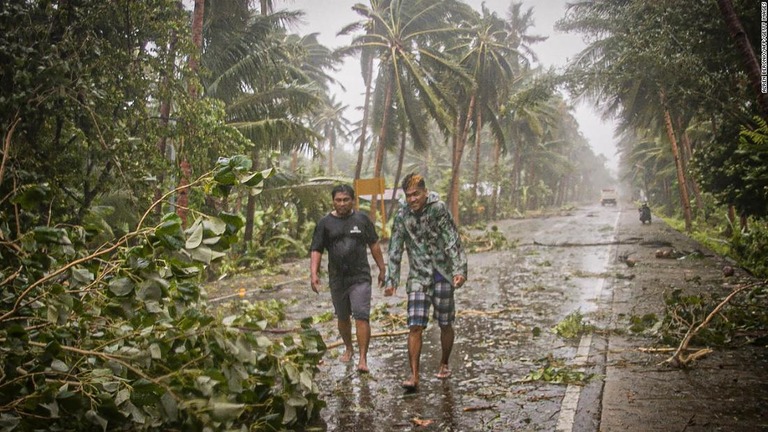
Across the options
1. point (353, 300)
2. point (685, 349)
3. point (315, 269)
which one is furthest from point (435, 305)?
point (685, 349)

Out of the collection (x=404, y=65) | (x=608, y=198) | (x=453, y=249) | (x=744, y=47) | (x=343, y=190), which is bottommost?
(x=453, y=249)

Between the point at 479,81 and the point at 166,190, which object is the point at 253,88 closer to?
the point at 166,190

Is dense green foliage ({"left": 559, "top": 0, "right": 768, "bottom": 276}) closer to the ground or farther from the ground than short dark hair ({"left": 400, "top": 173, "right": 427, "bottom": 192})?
farther from the ground

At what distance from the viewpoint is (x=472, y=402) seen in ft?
13.5

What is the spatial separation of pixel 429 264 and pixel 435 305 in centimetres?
38

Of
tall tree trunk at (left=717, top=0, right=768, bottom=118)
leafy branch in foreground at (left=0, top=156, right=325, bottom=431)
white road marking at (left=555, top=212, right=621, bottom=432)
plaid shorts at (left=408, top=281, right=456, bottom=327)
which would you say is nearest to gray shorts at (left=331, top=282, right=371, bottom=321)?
plaid shorts at (left=408, top=281, right=456, bottom=327)

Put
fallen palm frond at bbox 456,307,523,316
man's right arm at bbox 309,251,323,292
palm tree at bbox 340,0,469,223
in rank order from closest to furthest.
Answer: man's right arm at bbox 309,251,323,292
fallen palm frond at bbox 456,307,523,316
palm tree at bbox 340,0,469,223

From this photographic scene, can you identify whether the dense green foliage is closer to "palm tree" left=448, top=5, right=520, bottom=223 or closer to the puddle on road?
the puddle on road

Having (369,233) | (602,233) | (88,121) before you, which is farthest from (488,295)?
(602,233)

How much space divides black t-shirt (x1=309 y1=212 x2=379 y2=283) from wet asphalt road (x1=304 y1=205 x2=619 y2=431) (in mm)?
946

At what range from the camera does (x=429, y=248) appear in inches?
187

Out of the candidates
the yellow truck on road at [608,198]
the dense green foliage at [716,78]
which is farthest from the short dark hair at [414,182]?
the yellow truck on road at [608,198]

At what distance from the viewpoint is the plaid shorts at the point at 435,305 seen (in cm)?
463

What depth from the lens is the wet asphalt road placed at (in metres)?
3.77
